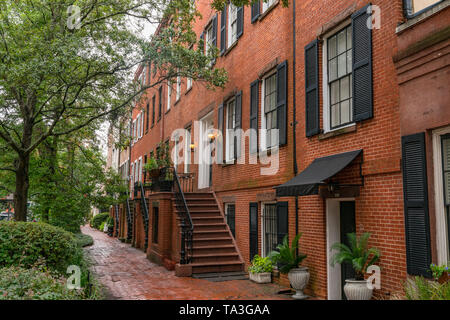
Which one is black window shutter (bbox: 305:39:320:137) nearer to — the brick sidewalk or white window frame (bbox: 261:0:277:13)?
white window frame (bbox: 261:0:277:13)

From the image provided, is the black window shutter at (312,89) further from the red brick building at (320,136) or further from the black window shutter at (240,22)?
the black window shutter at (240,22)

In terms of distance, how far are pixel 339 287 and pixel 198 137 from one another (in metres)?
9.63

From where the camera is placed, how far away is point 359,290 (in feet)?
20.3

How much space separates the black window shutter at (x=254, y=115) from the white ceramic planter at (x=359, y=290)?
5212 millimetres

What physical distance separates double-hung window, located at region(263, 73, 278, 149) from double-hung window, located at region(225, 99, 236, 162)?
6.49 feet

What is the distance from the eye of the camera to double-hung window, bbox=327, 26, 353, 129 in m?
7.59

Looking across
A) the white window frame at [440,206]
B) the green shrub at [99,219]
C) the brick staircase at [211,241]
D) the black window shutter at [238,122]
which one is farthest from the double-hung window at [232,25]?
the green shrub at [99,219]

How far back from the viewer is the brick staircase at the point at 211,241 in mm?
10977

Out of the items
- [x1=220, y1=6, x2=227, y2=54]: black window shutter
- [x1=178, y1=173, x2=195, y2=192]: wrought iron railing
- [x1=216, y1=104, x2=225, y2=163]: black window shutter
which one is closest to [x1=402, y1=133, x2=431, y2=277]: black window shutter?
[x1=216, y1=104, x2=225, y2=163]: black window shutter

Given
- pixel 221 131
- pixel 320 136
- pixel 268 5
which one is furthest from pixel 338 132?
pixel 221 131

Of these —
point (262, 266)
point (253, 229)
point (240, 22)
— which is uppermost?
point (240, 22)

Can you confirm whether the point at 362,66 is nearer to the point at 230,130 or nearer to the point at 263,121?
the point at 263,121

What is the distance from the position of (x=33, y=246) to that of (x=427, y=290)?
7.01m

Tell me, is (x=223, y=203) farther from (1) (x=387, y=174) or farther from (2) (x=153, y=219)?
(1) (x=387, y=174)
